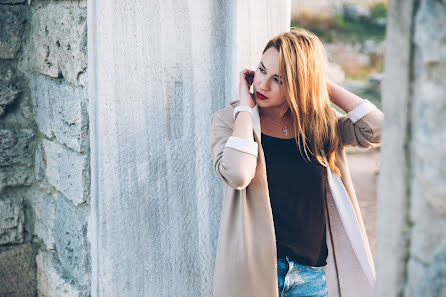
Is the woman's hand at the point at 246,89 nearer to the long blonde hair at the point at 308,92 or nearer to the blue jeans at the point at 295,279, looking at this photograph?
the long blonde hair at the point at 308,92

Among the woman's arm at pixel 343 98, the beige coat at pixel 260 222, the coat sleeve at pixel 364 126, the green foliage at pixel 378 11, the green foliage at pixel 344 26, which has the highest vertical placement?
the green foliage at pixel 378 11

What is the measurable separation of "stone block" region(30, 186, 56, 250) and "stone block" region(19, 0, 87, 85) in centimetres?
66

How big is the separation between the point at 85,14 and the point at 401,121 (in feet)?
5.60

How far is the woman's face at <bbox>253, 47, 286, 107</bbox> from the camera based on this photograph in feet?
7.81

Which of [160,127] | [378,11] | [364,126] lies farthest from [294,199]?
[378,11]

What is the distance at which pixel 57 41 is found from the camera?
112 inches

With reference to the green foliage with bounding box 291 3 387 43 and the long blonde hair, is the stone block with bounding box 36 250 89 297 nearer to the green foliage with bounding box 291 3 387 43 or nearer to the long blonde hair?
the long blonde hair

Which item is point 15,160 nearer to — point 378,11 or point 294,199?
point 294,199

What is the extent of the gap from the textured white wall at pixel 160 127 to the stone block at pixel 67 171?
0.09 metres

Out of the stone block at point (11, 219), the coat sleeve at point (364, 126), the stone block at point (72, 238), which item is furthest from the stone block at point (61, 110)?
Answer: the coat sleeve at point (364, 126)

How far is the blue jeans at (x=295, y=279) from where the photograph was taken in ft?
7.91

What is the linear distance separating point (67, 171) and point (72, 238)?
1.07ft

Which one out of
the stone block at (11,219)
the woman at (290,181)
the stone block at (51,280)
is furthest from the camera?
the stone block at (11,219)

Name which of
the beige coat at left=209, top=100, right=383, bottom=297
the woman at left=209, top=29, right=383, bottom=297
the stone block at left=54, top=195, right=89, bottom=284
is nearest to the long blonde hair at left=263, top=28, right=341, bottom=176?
the woman at left=209, top=29, right=383, bottom=297
